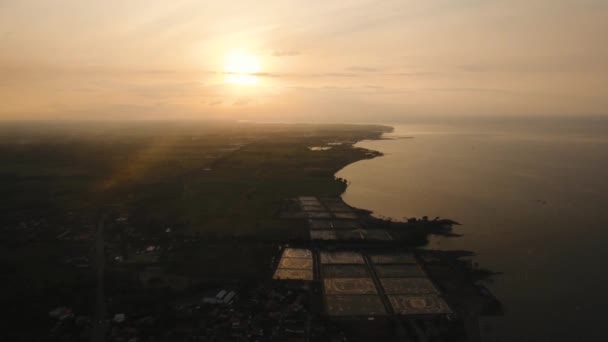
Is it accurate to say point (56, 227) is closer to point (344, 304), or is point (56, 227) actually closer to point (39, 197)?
point (39, 197)

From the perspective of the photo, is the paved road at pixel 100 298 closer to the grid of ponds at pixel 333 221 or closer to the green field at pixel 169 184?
the green field at pixel 169 184

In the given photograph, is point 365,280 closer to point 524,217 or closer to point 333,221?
point 333,221

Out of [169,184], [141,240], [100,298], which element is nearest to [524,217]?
[141,240]

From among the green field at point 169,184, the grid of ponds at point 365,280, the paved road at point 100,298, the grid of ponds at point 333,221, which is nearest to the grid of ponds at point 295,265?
the grid of ponds at point 365,280

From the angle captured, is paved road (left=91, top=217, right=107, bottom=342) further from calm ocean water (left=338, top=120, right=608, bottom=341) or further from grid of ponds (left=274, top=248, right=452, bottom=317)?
calm ocean water (left=338, top=120, right=608, bottom=341)

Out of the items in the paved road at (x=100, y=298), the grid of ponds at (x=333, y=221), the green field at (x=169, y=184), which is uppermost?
the green field at (x=169, y=184)

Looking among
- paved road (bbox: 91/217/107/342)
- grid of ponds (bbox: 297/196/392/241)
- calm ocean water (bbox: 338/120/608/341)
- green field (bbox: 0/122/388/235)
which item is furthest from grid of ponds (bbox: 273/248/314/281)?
calm ocean water (bbox: 338/120/608/341)
